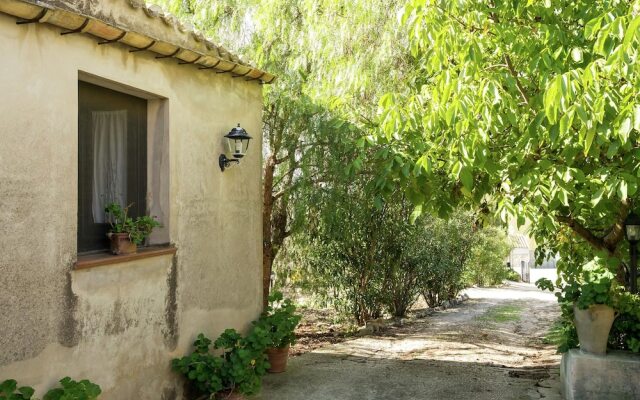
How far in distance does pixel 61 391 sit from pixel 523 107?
4.79 metres

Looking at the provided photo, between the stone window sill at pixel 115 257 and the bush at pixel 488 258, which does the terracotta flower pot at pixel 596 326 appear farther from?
the bush at pixel 488 258

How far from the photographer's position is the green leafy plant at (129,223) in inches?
207

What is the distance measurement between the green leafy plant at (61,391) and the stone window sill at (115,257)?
0.85m

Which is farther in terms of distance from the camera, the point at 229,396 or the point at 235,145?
the point at 235,145

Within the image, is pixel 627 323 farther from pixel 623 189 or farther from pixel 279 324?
pixel 279 324

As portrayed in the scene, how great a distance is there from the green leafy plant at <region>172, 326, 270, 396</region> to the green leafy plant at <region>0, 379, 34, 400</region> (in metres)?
1.93

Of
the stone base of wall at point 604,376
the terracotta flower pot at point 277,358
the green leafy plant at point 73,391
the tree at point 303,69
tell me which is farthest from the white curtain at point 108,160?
the stone base of wall at point 604,376

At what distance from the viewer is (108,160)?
550 centimetres

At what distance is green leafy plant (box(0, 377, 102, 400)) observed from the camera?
150 inches

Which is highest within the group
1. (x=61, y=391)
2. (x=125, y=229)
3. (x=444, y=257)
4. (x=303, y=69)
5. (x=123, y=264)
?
(x=303, y=69)

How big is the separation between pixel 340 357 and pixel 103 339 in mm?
4468

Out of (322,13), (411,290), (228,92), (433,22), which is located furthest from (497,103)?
(411,290)

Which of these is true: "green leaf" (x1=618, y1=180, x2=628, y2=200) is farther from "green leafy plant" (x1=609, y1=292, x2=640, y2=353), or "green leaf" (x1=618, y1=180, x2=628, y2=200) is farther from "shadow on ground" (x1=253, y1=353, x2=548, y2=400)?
"shadow on ground" (x1=253, y1=353, x2=548, y2=400)

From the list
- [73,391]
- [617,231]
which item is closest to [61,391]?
[73,391]
